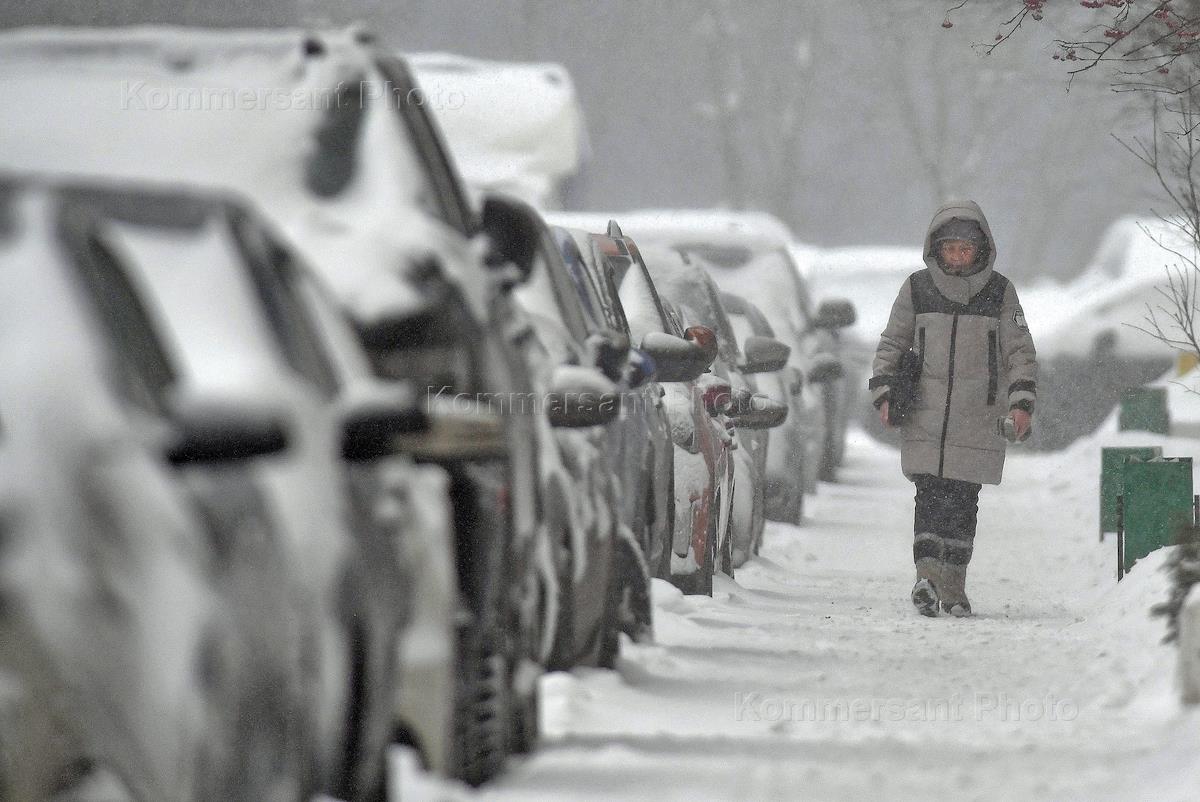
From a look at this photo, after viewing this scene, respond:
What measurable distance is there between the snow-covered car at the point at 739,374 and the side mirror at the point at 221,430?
8193 mm

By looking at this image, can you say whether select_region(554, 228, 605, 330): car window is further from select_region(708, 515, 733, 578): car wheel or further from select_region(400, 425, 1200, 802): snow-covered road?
select_region(708, 515, 733, 578): car wheel

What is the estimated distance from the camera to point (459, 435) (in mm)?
5125

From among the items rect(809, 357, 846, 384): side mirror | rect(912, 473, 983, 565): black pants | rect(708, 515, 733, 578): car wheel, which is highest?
rect(912, 473, 983, 565): black pants

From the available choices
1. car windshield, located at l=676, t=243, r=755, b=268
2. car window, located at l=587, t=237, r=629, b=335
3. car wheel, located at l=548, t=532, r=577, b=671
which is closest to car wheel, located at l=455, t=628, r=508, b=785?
car wheel, located at l=548, t=532, r=577, b=671

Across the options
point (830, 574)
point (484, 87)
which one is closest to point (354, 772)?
point (830, 574)

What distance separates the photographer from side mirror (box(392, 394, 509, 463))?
5031 millimetres

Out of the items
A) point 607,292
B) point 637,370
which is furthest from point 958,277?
point 637,370

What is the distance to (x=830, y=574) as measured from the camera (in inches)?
516

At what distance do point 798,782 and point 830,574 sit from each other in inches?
290

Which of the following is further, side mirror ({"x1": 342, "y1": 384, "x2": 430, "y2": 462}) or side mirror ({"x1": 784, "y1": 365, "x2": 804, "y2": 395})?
side mirror ({"x1": 784, "y1": 365, "x2": 804, "y2": 395})

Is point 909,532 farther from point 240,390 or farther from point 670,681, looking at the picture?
point 240,390

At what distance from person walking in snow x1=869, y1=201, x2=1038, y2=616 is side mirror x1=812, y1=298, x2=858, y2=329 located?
548 centimetres

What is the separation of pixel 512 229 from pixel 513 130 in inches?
578

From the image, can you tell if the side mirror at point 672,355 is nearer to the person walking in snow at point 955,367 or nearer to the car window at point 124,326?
the person walking in snow at point 955,367
